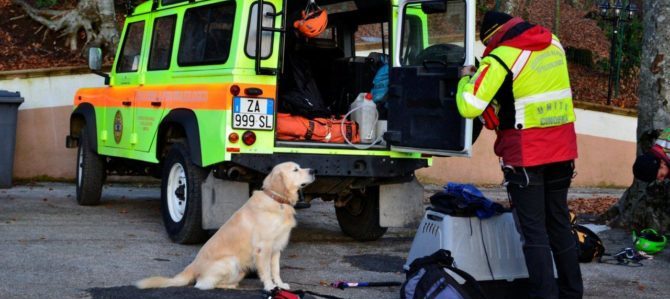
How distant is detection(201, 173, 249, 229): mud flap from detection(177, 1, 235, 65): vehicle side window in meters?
1.02

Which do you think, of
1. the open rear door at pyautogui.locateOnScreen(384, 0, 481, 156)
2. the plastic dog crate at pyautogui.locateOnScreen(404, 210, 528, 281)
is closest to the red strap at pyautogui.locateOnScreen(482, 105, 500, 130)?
the plastic dog crate at pyautogui.locateOnScreen(404, 210, 528, 281)

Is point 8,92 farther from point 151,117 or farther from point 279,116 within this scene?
point 279,116

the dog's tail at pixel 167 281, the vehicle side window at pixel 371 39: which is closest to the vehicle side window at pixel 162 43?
the vehicle side window at pixel 371 39

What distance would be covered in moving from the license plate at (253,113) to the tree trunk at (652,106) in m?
4.20

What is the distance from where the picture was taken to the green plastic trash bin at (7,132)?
12812 mm

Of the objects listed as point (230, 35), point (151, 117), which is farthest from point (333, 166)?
point (151, 117)

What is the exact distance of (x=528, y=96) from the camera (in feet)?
19.5

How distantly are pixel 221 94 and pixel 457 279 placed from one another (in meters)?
2.74

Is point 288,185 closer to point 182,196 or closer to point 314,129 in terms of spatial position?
point 314,129

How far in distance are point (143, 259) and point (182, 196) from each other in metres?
0.91

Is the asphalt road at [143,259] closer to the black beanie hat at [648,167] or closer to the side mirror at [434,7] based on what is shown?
the black beanie hat at [648,167]

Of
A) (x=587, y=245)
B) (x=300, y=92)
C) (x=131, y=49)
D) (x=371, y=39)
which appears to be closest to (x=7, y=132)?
(x=131, y=49)

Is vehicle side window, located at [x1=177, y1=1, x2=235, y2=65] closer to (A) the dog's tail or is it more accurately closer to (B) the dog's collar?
(B) the dog's collar

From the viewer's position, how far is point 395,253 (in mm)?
8664
